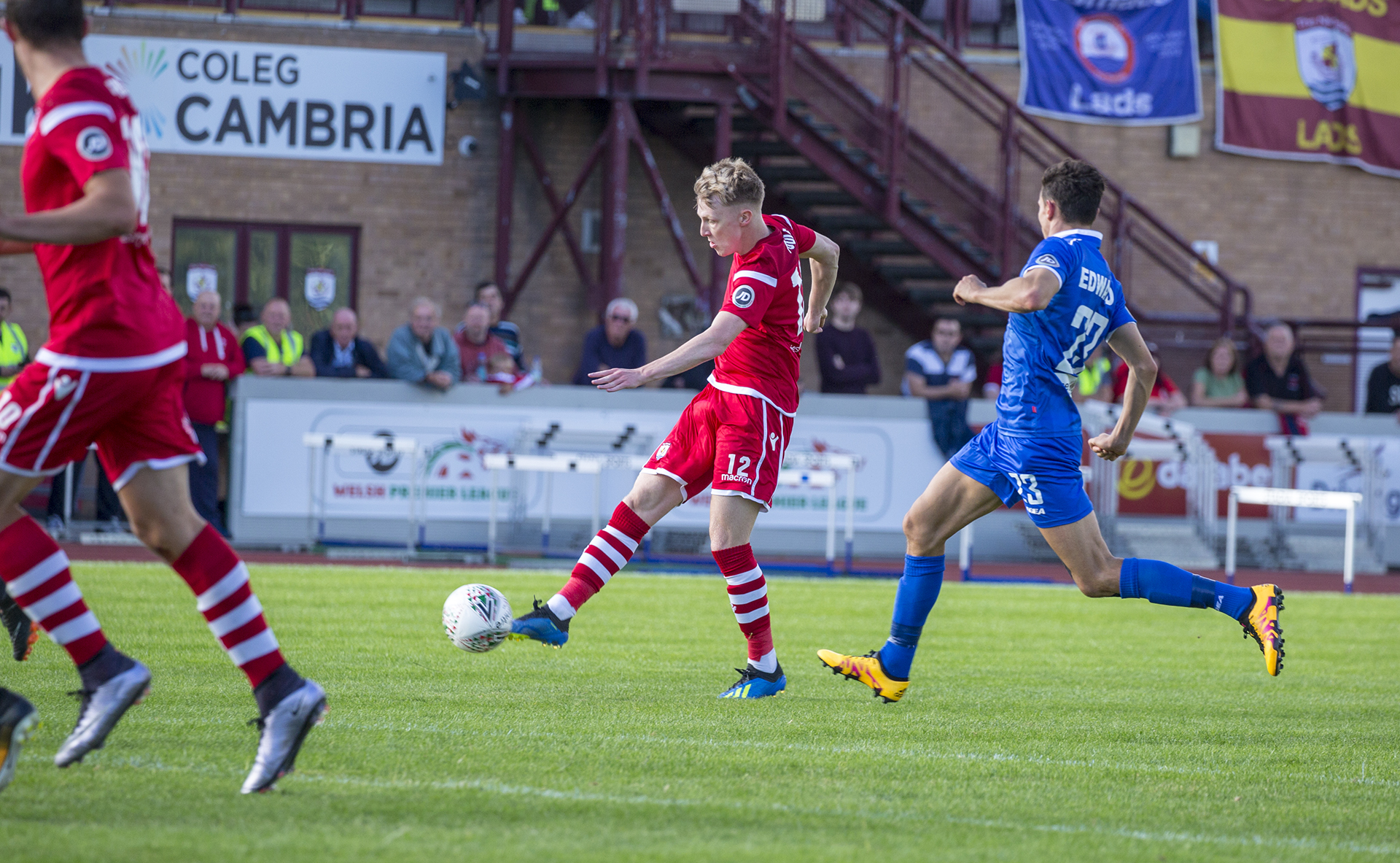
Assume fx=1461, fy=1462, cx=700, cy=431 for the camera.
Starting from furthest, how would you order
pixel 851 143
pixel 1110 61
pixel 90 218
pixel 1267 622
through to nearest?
pixel 1110 61 → pixel 851 143 → pixel 1267 622 → pixel 90 218

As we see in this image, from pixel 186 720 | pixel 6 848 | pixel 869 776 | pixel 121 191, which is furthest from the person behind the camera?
pixel 186 720

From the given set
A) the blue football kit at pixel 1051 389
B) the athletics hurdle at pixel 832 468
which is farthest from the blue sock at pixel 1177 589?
the athletics hurdle at pixel 832 468

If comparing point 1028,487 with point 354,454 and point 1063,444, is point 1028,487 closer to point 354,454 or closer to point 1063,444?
point 1063,444

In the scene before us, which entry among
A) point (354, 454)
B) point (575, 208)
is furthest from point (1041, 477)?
point (575, 208)

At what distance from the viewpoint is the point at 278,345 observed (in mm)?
14492

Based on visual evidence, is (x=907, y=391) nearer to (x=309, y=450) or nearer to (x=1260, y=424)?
(x=1260, y=424)

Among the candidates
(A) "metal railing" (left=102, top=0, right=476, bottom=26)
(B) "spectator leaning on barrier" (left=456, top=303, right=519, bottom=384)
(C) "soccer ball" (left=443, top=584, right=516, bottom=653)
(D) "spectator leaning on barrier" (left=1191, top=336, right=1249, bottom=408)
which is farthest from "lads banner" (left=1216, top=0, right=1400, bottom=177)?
(C) "soccer ball" (left=443, top=584, right=516, bottom=653)

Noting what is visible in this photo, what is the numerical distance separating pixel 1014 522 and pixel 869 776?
437 inches

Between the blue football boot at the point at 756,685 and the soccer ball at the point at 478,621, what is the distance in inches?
38.7

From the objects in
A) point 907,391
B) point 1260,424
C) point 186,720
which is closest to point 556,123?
point 907,391

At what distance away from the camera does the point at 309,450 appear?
45.3 feet

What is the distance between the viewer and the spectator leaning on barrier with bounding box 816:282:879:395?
49.5 feet

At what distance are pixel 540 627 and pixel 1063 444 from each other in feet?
7.42

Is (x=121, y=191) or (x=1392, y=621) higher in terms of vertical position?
(x=121, y=191)
